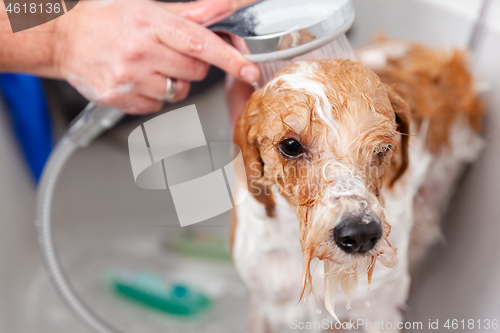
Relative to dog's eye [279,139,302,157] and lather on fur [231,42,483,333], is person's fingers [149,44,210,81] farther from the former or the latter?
dog's eye [279,139,302,157]

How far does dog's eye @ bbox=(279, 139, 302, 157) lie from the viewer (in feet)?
1.62

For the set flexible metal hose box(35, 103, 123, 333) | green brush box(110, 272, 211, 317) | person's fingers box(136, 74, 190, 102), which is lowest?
green brush box(110, 272, 211, 317)

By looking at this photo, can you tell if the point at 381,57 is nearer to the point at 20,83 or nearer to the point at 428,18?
the point at 428,18

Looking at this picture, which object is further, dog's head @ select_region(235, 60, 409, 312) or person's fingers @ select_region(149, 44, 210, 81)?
person's fingers @ select_region(149, 44, 210, 81)

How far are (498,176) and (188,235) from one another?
653 millimetres

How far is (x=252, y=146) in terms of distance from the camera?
1.91 ft

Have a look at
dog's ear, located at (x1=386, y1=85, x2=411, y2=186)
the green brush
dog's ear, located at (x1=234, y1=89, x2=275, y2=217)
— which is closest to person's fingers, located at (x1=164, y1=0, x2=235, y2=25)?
dog's ear, located at (x1=234, y1=89, x2=275, y2=217)

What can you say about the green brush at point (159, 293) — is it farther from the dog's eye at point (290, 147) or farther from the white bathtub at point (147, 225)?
the dog's eye at point (290, 147)

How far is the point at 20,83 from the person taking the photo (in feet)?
3.59

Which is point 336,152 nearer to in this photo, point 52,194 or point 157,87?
point 157,87

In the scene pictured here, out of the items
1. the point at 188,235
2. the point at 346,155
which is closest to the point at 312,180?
the point at 346,155

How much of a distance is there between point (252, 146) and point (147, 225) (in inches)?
16.2

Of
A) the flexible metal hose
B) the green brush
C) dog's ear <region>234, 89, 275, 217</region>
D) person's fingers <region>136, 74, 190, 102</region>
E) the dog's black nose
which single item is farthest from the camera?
the green brush

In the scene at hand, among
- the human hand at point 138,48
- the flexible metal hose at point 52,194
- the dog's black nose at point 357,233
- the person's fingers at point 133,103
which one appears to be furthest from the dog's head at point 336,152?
the flexible metal hose at point 52,194
